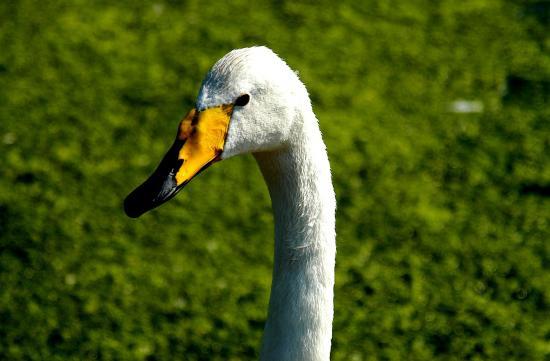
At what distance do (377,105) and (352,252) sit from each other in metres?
1.10

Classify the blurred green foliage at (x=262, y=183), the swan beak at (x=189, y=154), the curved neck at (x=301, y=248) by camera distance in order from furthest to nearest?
the blurred green foliage at (x=262, y=183), the curved neck at (x=301, y=248), the swan beak at (x=189, y=154)

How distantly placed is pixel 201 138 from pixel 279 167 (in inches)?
11.2

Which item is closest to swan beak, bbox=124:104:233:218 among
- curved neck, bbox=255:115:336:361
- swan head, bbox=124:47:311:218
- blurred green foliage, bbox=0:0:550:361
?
swan head, bbox=124:47:311:218

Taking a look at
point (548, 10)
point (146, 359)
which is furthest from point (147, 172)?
point (548, 10)

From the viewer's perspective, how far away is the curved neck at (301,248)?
257 cm

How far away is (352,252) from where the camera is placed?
4.38 meters

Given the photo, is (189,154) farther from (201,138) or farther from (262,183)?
(262,183)

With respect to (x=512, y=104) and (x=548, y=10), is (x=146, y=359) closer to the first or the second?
(x=512, y=104)

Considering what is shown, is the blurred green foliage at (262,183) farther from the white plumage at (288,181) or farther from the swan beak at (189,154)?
the swan beak at (189,154)

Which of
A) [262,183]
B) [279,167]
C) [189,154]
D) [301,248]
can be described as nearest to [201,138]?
[189,154]

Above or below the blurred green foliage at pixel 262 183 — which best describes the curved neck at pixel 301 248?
below

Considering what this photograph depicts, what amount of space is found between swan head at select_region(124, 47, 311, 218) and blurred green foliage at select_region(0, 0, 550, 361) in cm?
168

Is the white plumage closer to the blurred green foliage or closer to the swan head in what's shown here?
the swan head

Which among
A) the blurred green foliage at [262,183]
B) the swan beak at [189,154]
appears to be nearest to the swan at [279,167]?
the swan beak at [189,154]
